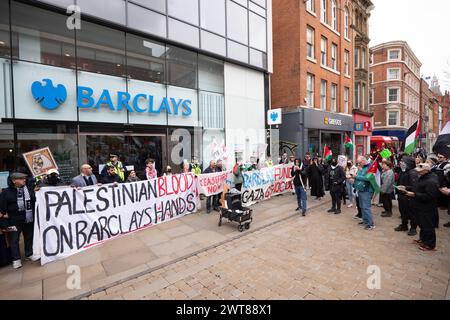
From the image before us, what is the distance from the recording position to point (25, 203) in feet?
16.3

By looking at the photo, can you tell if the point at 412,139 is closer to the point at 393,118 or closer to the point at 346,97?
the point at 346,97

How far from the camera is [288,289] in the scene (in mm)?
3850

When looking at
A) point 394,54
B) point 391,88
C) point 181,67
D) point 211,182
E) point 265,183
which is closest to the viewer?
point 211,182

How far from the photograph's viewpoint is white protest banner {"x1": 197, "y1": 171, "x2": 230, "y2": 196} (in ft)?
27.5

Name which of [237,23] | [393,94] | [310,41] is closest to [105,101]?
[237,23]

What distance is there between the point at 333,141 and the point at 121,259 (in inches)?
802

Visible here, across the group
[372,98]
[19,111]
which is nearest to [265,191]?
[19,111]

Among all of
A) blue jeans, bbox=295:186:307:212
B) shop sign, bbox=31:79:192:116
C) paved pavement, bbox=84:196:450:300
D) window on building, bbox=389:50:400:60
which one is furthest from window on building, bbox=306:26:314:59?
window on building, bbox=389:50:400:60

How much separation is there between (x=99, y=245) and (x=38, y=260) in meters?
1.17

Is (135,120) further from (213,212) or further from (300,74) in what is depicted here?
(300,74)

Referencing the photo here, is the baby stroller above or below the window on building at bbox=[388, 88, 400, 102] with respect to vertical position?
below

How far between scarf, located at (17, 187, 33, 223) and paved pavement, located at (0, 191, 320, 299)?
98cm

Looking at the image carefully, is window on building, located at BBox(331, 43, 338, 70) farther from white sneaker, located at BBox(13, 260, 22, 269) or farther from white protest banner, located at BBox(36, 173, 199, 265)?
white sneaker, located at BBox(13, 260, 22, 269)

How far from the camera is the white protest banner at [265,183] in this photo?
9.32 metres
